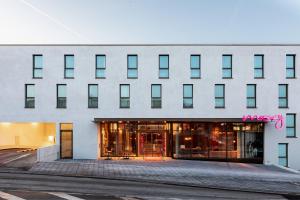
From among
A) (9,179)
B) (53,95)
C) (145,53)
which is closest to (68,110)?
(53,95)

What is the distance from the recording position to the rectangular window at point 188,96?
2875 centimetres

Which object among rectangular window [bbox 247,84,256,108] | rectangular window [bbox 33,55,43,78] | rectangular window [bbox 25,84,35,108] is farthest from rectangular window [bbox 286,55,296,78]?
rectangular window [bbox 25,84,35,108]

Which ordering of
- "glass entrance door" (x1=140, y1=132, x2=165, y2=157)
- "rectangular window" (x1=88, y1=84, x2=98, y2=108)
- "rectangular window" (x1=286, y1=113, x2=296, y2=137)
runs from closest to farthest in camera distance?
1. "rectangular window" (x1=88, y1=84, x2=98, y2=108)
2. "rectangular window" (x1=286, y1=113, x2=296, y2=137)
3. "glass entrance door" (x1=140, y1=132, x2=165, y2=157)

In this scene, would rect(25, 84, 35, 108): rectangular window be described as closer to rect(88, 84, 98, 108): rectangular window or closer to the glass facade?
rect(88, 84, 98, 108): rectangular window

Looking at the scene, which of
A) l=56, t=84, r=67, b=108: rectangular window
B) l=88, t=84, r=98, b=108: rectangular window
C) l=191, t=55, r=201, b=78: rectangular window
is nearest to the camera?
l=56, t=84, r=67, b=108: rectangular window

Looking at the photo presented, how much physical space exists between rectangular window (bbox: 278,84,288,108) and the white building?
8 centimetres

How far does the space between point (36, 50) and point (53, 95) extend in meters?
4.11

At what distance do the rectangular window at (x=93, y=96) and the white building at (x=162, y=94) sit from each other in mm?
84

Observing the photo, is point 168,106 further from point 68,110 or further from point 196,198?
point 196,198

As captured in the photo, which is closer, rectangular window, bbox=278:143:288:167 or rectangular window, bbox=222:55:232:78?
rectangular window, bbox=278:143:288:167

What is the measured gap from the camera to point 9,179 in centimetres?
1655

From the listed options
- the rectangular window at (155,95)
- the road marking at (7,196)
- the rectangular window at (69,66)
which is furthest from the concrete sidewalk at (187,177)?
the rectangular window at (69,66)

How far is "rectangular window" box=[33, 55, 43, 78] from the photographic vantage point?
28.7m

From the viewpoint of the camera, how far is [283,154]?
1131 inches
